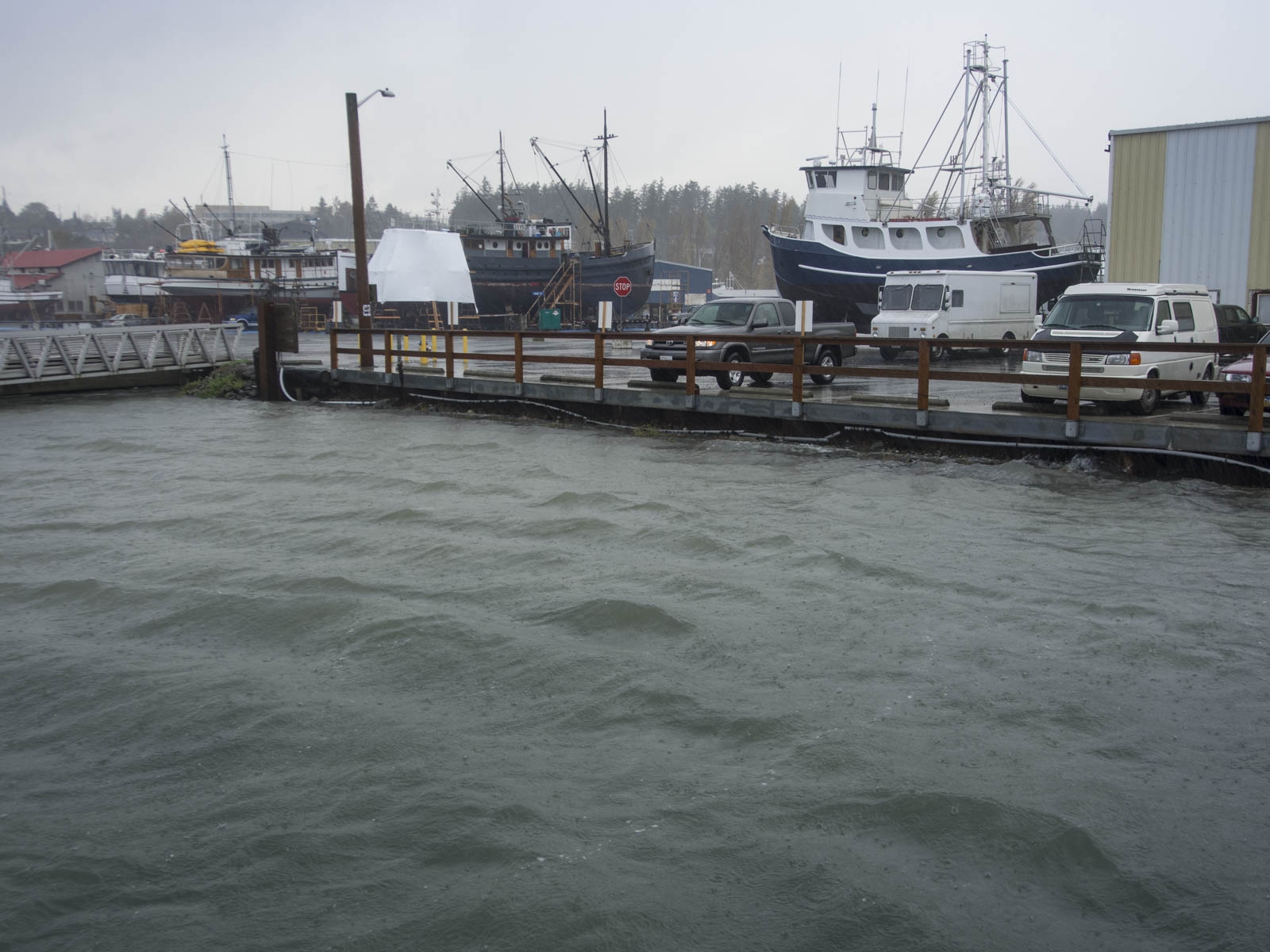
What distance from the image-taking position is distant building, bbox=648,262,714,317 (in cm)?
6756

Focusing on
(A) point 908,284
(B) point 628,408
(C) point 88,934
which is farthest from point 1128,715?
(A) point 908,284

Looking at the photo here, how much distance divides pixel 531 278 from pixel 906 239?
22415 mm

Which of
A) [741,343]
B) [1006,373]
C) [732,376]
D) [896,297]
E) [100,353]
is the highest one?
[896,297]

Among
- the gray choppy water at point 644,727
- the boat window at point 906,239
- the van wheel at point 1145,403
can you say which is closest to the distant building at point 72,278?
the boat window at point 906,239

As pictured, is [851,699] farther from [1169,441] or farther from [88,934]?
[1169,441]

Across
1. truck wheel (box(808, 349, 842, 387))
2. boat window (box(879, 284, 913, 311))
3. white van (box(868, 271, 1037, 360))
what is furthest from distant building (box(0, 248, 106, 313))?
truck wheel (box(808, 349, 842, 387))

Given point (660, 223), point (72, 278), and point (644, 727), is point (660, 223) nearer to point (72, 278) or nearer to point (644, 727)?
point (72, 278)

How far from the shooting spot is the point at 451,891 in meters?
4.43

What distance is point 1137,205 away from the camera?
24797 mm

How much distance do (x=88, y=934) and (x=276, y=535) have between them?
21.7ft

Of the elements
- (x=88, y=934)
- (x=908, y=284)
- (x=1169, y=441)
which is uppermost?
(x=908, y=284)

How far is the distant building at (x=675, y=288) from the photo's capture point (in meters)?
67.6

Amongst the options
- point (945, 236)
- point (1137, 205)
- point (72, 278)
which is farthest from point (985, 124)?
point (72, 278)

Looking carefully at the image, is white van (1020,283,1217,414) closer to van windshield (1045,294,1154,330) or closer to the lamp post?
van windshield (1045,294,1154,330)
